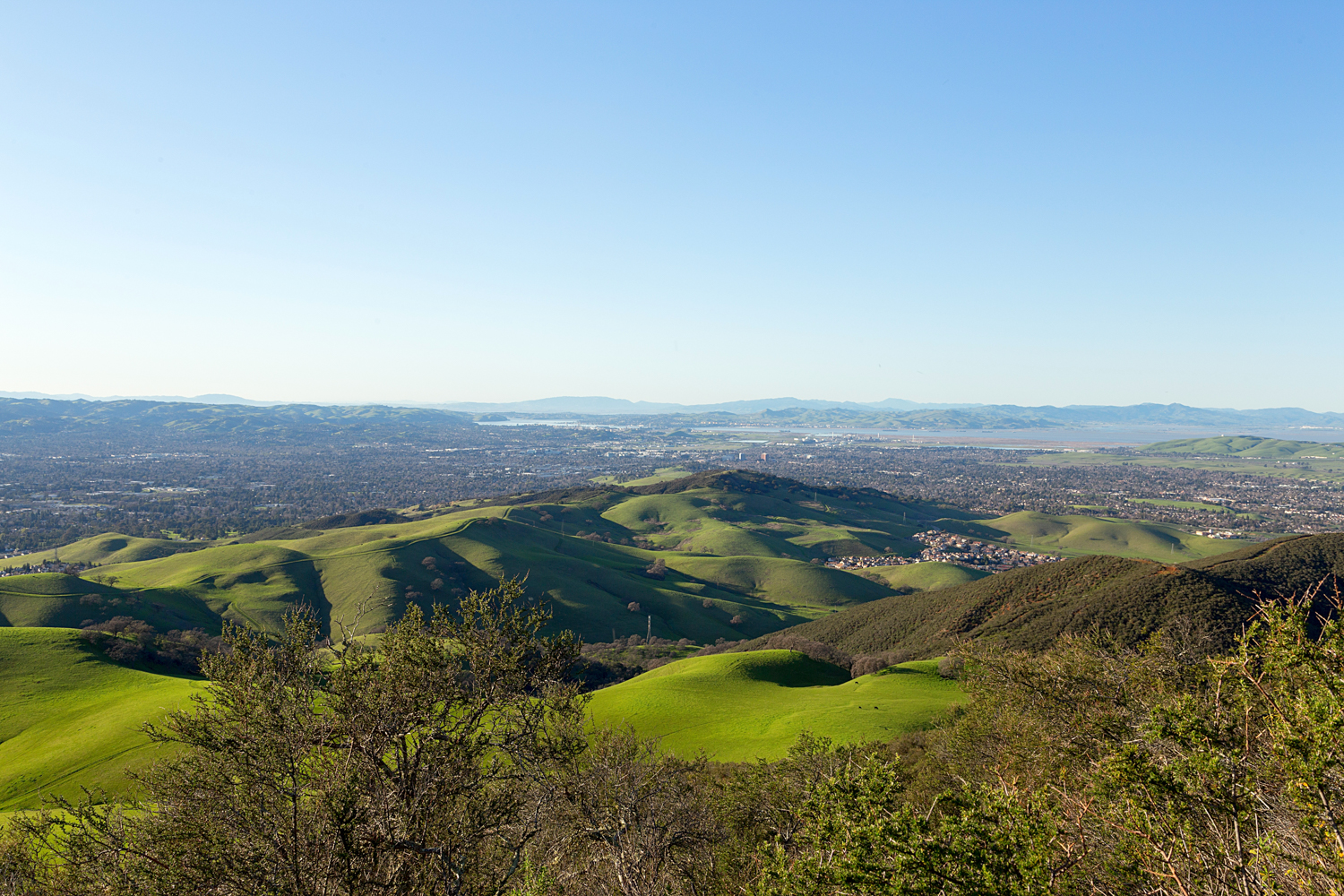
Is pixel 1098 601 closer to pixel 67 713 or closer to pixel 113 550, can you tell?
pixel 67 713

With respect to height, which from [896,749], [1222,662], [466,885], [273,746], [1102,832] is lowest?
[896,749]

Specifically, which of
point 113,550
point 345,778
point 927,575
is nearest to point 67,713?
point 345,778

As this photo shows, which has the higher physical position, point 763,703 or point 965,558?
point 763,703

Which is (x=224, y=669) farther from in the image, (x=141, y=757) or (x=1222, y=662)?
(x=141, y=757)

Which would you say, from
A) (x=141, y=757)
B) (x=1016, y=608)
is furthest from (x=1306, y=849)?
(x=1016, y=608)

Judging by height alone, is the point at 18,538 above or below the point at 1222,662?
below
